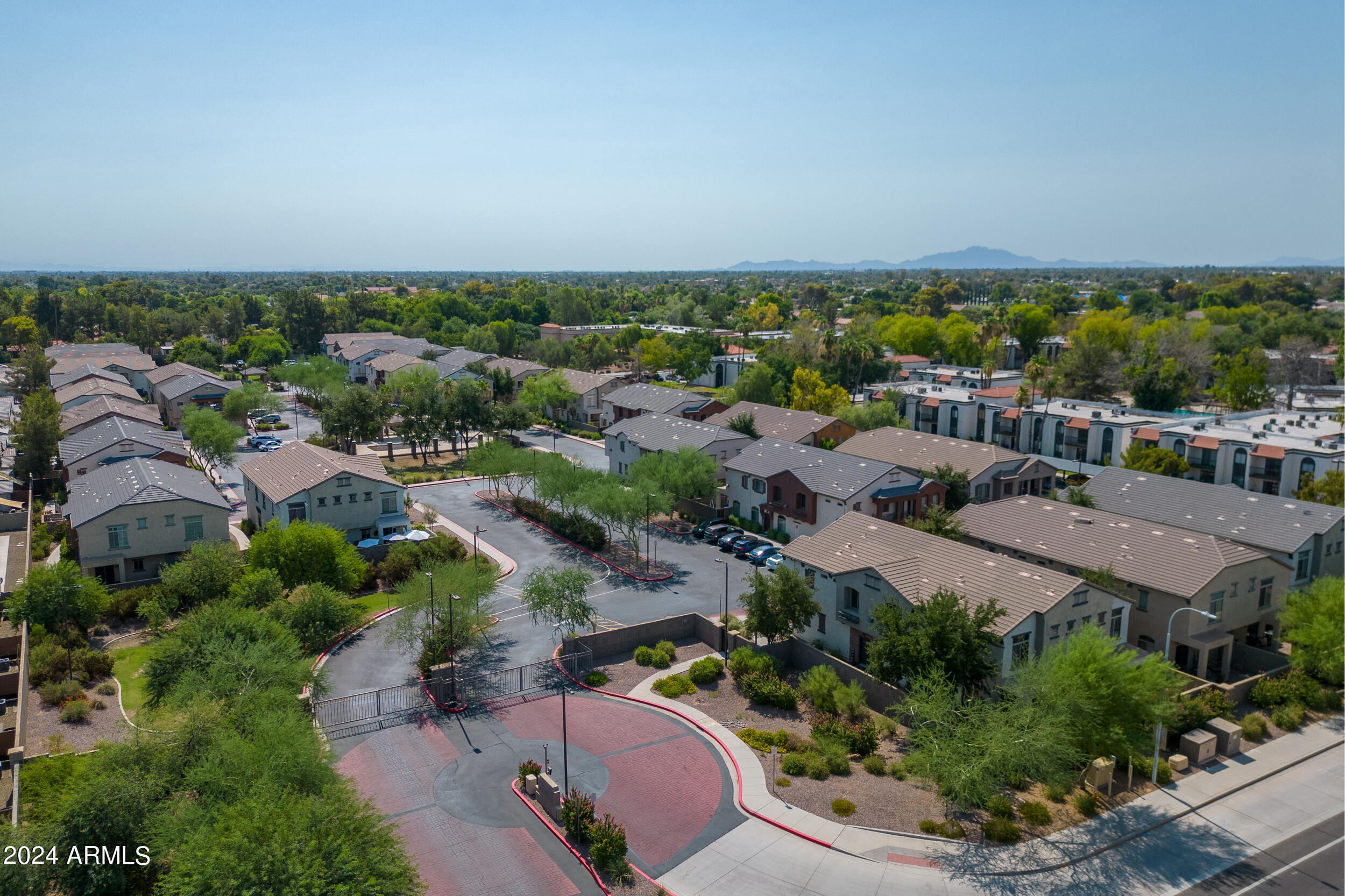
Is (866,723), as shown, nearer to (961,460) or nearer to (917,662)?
(917,662)

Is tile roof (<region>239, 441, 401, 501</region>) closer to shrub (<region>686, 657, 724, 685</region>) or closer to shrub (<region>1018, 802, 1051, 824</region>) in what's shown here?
shrub (<region>686, 657, 724, 685</region>)

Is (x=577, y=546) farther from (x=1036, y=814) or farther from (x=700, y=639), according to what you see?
(x=1036, y=814)

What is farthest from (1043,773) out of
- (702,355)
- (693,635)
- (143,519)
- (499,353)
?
(499,353)

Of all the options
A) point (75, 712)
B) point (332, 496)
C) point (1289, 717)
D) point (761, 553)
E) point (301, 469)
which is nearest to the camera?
point (75, 712)

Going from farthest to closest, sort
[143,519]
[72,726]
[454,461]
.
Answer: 1. [454,461]
2. [143,519]
3. [72,726]

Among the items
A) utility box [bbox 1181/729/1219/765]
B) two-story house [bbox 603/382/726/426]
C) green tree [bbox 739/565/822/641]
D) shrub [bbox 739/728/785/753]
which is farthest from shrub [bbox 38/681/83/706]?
two-story house [bbox 603/382/726/426]

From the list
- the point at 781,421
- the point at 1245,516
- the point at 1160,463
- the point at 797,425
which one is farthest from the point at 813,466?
the point at 1160,463
